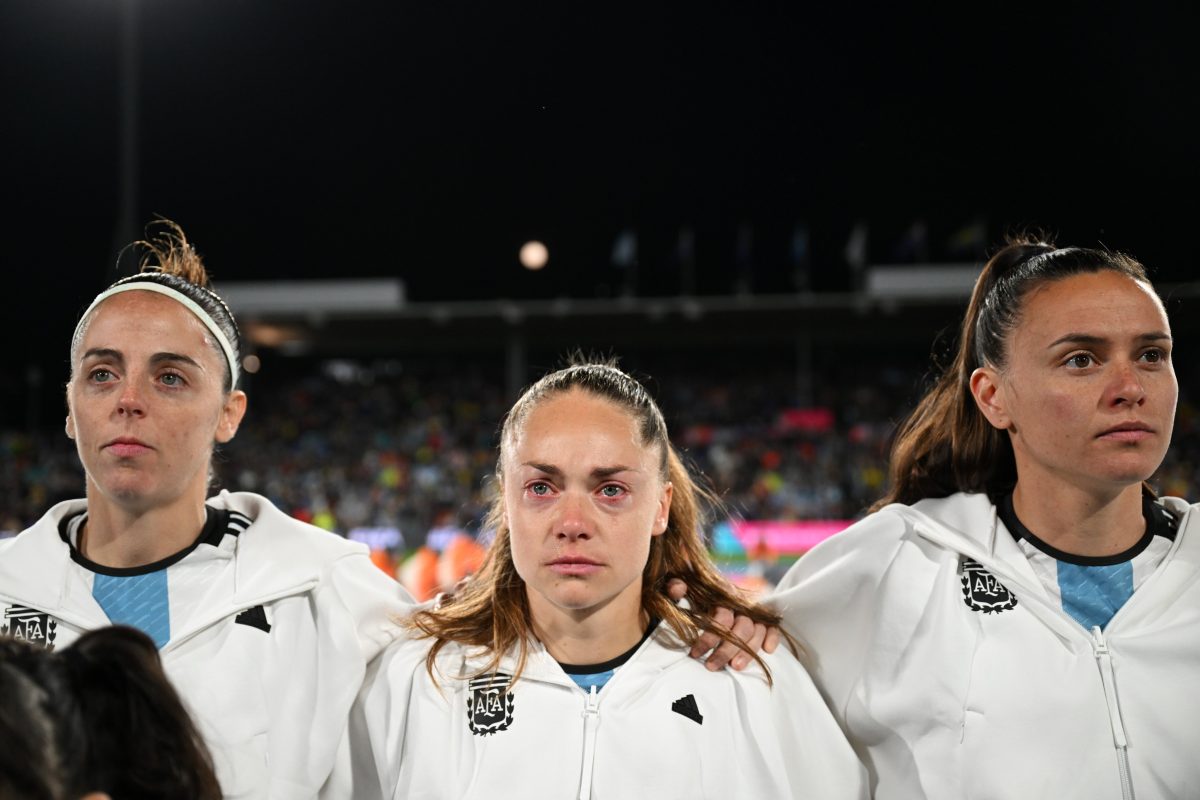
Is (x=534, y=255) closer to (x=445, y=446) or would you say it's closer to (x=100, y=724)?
(x=445, y=446)

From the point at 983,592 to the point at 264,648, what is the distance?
2.17 meters

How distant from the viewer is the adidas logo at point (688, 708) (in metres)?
3.10

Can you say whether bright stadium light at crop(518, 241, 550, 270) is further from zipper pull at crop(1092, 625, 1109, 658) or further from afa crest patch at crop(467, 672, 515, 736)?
zipper pull at crop(1092, 625, 1109, 658)

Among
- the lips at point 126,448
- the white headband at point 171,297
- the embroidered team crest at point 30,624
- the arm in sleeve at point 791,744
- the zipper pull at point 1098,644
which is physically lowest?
the arm in sleeve at point 791,744

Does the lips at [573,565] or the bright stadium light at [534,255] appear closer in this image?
the lips at [573,565]

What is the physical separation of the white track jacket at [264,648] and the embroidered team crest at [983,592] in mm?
1819

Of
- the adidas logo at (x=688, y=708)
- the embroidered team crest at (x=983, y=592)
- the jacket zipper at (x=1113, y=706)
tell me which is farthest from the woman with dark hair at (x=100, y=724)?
the jacket zipper at (x=1113, y=706)

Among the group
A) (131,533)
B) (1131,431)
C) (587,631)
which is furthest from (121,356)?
(1131,431)

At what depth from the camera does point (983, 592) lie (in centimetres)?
318

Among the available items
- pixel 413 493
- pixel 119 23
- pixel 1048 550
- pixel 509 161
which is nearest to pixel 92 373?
pixel 1048 550

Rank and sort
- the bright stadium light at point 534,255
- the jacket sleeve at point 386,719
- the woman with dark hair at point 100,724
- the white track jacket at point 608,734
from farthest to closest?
the bright stadium light at point 534,255, the jacket sleeve at point 386,719, the white track jacket at point 608,734, the woman with dark hair at point 100,724

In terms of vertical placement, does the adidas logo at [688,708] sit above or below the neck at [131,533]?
below

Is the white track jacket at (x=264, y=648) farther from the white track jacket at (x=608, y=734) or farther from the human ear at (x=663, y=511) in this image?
the human ear at (x=663, y=511)

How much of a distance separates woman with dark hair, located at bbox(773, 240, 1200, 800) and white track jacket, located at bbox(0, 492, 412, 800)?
148 centimetres
